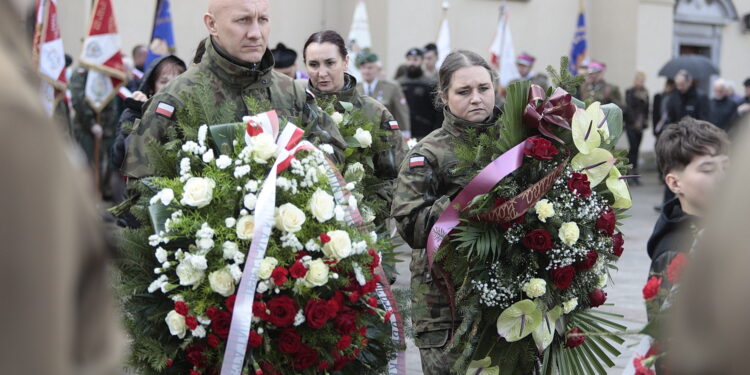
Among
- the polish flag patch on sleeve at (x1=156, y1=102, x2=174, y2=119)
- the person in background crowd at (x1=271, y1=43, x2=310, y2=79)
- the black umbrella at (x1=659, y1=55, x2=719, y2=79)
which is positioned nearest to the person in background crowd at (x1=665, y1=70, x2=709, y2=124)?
the black umbrella at (x1=659, y1=55, x2=719, y2=79)

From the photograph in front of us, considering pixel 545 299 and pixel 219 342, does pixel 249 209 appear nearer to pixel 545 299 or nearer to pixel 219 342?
pixel 219 342

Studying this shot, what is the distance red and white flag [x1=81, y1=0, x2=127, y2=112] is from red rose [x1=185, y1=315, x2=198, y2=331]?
875 cm

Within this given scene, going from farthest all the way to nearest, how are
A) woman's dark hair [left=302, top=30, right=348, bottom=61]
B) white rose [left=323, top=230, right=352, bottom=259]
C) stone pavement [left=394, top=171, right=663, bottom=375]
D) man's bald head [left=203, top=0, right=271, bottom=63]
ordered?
stone pavement [left=394, top=171, right=663, bottom=375] < woman's dark hair [left=302, top=30, right=348, bottom=61] < man's bald head [left=203, top=0, right=271, bottom=63] < white rose [left=323, top=230, right=352, bottom=259]

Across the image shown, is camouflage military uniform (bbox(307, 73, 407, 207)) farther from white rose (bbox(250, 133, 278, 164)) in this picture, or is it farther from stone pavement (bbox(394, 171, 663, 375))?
white rose (bbox(250, 133, 278, 164))

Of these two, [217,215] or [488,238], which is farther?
[488,238]

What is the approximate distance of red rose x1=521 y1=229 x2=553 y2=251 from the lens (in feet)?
12.7

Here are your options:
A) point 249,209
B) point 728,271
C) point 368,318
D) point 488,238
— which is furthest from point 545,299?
point 728,271

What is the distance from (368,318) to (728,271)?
7.55 feet

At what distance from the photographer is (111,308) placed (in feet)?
4.27

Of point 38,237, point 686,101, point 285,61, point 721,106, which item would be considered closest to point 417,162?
point 38,237

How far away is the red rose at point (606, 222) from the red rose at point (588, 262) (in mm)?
107

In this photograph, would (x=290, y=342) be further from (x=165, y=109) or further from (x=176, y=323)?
(x=165, y=109)

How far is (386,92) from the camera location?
10906 millimetres

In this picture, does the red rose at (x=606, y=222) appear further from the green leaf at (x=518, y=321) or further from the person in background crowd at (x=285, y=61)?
the person in background crowd at (x=285, y=61)
